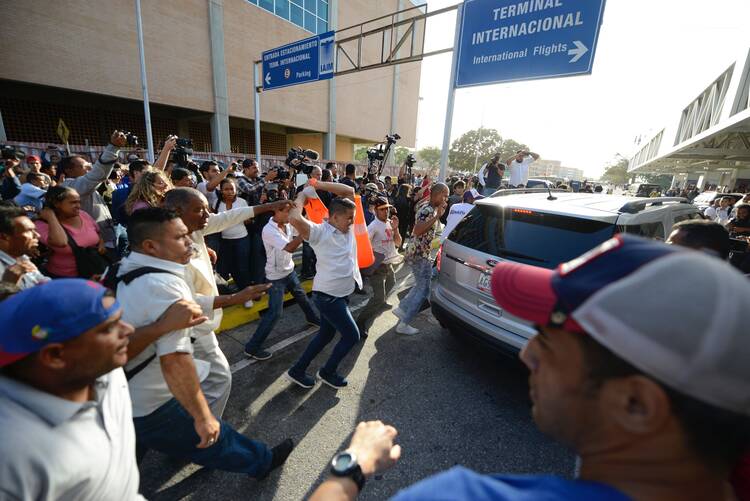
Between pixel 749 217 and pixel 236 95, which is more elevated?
pixel 236 95

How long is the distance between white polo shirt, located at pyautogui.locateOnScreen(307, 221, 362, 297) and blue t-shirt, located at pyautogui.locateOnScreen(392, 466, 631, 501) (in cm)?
228

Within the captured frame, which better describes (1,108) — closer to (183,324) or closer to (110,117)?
(110,117)

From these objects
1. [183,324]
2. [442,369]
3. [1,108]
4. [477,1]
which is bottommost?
[442,369]

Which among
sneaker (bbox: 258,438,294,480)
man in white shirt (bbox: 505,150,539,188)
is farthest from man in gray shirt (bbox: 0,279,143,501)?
man in white shirt (bbox: 505,150,539,188)

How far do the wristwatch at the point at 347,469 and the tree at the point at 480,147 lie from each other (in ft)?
167

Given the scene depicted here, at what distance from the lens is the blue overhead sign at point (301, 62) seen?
890 centimetres

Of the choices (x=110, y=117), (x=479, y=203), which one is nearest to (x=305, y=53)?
(x=479, y=203)

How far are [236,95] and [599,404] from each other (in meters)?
19.8

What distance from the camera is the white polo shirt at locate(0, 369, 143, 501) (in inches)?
33.1

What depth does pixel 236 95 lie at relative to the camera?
56.2 ft

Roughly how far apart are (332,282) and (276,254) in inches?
35.6

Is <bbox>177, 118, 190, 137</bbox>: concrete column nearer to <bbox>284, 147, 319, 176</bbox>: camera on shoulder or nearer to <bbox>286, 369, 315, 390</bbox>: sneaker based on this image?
<bbox>284, 147, 319, 176</bbox>: camera on shoulder

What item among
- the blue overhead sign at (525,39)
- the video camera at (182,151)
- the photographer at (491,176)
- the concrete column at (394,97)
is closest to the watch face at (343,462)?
the video camera at (182,151)

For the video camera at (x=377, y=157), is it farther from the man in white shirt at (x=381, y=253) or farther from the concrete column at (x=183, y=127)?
the concrete column at (x=183, y=127)
